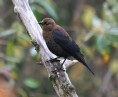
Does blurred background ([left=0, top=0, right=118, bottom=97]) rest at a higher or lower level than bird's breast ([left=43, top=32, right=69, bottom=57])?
lower

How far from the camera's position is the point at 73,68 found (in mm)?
7828

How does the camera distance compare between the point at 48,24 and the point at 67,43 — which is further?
the point at 48,24

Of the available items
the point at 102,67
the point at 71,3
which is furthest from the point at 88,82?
the point at 71,3

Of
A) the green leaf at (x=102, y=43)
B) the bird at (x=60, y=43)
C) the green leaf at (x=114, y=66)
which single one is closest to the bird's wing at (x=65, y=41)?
the bird at (x=60, y=43)

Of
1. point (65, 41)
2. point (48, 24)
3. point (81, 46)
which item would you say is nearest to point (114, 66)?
point (81, 46)

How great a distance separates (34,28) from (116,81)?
3830mm

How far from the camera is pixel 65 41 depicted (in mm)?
3834

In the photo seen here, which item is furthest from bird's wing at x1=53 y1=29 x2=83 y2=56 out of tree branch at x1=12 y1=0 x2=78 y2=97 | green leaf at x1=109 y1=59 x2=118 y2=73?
green leaf at x1=109 y1=59 x2=118 y2=73

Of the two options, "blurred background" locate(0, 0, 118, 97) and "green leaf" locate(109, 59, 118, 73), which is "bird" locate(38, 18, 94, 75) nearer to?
"blurred background" locate(0, 0, 118, 97)

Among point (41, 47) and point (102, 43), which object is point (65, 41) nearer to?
point (41, 47)

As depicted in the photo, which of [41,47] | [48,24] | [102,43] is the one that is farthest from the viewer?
[102,43]

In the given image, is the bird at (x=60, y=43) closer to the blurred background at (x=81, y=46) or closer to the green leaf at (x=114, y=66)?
the blurred background at (x=81, y=46)

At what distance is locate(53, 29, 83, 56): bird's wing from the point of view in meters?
3.77

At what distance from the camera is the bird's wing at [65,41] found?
3766 millimetres
